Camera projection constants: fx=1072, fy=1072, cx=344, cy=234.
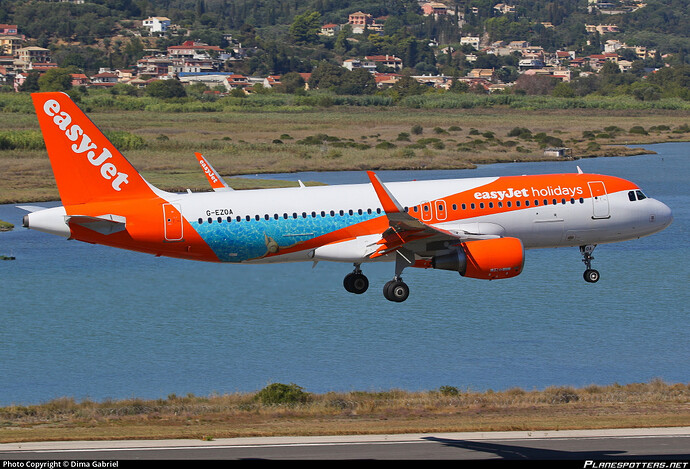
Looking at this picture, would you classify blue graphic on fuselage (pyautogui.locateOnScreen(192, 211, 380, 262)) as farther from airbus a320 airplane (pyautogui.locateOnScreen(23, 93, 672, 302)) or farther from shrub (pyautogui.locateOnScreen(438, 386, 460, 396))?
shrub (pyautogui.locateOnScreen(438, 386, 460, 396))

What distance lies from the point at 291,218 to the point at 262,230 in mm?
1450

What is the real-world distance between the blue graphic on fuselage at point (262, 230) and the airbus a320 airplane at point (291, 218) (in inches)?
1.8

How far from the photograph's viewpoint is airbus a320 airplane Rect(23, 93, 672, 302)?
4869 centimetres

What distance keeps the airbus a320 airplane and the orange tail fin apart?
5 cm

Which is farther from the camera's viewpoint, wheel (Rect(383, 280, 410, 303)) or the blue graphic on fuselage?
wheel (Rect(383, 280, 410, 303))

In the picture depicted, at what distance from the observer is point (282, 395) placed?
2093 inches

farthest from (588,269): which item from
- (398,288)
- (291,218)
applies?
(291,218)

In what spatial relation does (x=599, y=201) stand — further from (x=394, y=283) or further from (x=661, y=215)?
(x=394, y=283)

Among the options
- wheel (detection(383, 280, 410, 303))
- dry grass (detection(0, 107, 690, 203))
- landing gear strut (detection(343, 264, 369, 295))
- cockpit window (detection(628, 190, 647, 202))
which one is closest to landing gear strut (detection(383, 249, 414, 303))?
wheel (detection(383, 280, 410, 303))

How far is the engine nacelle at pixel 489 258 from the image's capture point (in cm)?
4916

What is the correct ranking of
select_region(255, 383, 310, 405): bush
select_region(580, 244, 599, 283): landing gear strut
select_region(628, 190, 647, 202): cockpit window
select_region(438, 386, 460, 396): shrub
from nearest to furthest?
select_region(255, 383, 310, 405): bush < select_region(628, 190, 647, 202): cockpit window < select_region(580, 244, 599, 283): landing gear strut < select_region(438, 386, 460, 396): shrub

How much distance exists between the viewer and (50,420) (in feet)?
158

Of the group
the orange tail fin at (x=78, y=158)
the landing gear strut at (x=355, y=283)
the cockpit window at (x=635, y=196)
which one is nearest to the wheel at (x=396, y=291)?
the landing gear strut at (x=355, y=283)

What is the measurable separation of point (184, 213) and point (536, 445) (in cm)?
2029
